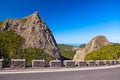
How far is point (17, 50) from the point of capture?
58406 millimetres

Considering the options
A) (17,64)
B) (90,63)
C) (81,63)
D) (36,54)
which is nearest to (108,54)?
(36,54)

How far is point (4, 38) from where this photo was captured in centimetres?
6116

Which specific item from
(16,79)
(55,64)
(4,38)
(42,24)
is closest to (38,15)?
(42,24)

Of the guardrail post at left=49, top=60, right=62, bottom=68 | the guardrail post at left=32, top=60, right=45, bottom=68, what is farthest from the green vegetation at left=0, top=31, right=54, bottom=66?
the guardrail post at left=32, top=60, right=45, bottom=68

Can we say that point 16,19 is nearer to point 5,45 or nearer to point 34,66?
point 5,45

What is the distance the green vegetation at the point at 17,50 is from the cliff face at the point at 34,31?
6.11 ft

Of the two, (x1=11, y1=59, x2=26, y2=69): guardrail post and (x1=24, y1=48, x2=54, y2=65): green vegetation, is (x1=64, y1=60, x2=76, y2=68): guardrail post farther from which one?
(x1=24, y1=48, x2=54, y2=65): green vegetation

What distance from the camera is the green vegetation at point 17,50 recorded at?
2214 inches

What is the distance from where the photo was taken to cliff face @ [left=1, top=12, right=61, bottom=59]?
6388 cm

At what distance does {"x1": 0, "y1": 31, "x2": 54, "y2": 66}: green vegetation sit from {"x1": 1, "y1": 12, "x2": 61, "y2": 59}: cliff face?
1861 millimetres

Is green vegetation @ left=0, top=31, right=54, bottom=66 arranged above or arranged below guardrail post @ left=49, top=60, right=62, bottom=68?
above

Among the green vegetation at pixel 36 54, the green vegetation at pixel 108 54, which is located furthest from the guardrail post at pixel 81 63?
the green vegetation at pixel 36 54

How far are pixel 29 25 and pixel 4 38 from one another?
9.79 meters

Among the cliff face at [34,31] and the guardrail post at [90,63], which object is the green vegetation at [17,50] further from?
the guardrail post at [90,63]
